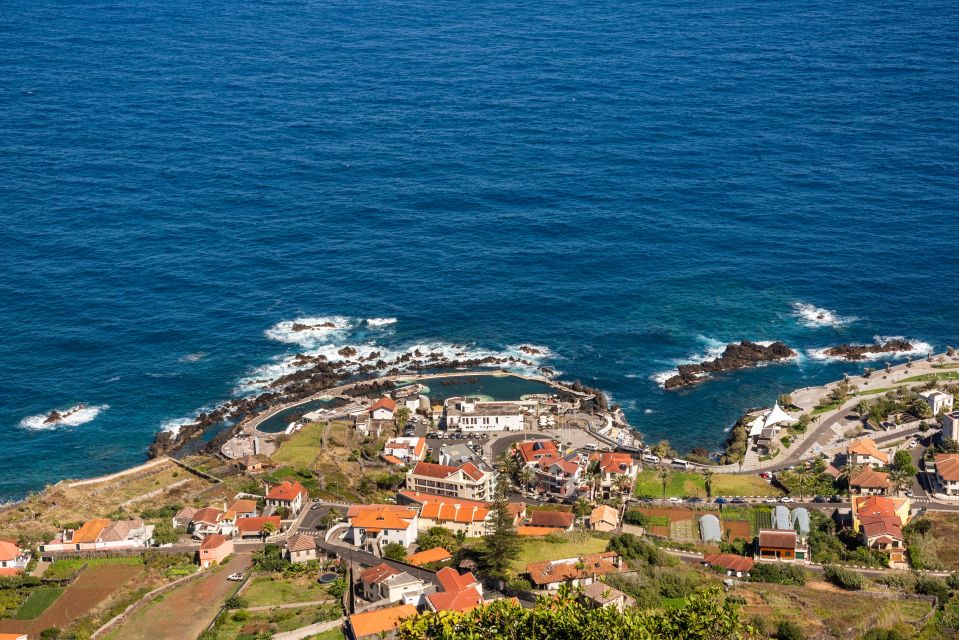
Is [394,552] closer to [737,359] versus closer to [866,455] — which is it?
[866,455]

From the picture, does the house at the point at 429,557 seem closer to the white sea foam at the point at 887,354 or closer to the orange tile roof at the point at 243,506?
the orange tile roof at the point at 243,506

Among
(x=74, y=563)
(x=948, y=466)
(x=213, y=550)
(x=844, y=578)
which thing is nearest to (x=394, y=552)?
(x=213, y=550)

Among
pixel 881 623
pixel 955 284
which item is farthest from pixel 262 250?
pixel 881 623

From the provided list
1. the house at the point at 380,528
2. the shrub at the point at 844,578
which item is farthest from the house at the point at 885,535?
the house at the point at 380,528

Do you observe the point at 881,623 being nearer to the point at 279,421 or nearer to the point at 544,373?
the point at 544,373

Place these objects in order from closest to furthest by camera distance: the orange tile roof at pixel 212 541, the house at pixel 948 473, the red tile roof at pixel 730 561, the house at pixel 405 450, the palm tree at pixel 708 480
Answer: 1. the red tile roof at pixel 730 561
2. the orange tile roof at pixel 212 541
3. the house at pixel 948 473
4. the palm tree at pixel 708 480
5. the house at pixel 405 450

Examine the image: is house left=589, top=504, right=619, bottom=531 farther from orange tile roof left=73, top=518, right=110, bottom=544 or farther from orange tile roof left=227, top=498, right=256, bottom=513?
orange tile roof left=73, top=518, right=110, bottom=544
